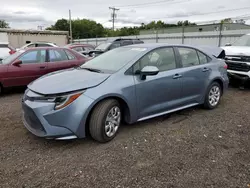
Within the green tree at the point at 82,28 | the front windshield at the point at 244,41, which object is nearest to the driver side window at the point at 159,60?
the front windshield at the point at 244,41

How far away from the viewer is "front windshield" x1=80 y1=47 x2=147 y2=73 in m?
3.65

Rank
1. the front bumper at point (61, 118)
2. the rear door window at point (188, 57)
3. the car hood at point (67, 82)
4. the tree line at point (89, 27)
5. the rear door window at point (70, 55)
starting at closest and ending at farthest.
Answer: the front bumper at point (61, 118), the car hood at point (67, 82), the rear door window at point (188, 57), the rear door window at point (70, 55), the tree line at point (89, 27)

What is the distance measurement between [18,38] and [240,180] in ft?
97.9

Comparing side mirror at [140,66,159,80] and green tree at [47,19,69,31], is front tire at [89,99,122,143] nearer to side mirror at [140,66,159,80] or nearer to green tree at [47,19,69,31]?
side mirror at [140,66,159,80]

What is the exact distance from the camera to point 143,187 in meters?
2.36

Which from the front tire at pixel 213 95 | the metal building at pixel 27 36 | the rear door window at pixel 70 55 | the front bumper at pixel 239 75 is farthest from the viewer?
the metal building at pixel 27 36

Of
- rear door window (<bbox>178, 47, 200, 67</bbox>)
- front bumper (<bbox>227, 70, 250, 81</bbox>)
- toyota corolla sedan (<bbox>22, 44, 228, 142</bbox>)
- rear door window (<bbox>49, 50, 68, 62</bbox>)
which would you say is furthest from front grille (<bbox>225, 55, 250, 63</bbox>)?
rear door window (<bbox>49, 50, 68, 62</bbox>)

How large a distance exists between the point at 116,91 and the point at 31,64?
4.08 metres

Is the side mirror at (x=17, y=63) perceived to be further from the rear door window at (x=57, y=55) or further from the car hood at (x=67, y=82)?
the car hood at (x=67, y=82)

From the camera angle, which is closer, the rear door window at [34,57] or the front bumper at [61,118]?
the front bumper at [61,118]

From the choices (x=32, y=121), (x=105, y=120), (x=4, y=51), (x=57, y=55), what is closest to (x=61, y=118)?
(x=32, y=121)

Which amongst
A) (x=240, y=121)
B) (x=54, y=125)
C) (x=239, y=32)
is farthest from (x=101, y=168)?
(x=239, y=32)

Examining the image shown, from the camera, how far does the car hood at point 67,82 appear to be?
3.01 metres

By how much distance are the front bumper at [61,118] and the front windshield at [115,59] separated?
88 cm
